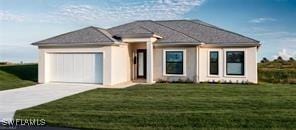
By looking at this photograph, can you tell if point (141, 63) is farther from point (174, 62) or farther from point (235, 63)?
point (235, 63)

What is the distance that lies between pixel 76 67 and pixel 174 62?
21.4 feet

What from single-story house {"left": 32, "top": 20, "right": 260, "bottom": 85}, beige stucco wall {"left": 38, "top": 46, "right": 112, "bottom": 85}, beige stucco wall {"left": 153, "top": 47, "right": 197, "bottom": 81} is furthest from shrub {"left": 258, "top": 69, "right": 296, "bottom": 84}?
beige stucco wall {"left": 38, "top": 46, "right": 112, "bottom": 85}

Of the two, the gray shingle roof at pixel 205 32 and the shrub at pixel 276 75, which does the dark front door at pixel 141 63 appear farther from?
the shrub at pixel 276 75

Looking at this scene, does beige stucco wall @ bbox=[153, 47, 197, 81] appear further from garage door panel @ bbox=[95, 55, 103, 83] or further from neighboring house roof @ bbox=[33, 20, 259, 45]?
garage door panel @ bbox=[95, 55, 103, 83]

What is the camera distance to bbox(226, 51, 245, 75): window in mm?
18906

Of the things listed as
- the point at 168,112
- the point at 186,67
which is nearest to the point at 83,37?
the point at 186,67

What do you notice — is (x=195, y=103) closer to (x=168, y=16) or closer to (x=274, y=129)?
(x=274, y=129)

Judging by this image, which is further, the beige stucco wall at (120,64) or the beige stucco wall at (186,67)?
the beige stucco wall at (186,67)

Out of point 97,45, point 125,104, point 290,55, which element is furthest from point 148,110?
point 290,55

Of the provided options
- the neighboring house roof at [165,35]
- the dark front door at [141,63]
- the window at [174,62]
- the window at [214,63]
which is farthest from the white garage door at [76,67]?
the window at [214,63]

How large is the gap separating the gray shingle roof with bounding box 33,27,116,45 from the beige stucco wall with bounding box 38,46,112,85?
421mm

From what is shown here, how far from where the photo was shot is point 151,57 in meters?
18.8

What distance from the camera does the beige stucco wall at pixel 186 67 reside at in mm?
18734

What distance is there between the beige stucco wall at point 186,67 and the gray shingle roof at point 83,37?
129 inches
